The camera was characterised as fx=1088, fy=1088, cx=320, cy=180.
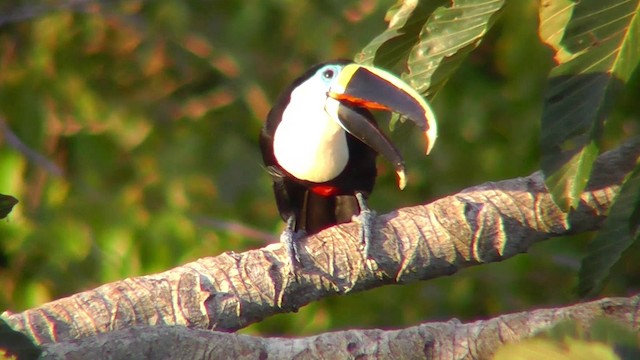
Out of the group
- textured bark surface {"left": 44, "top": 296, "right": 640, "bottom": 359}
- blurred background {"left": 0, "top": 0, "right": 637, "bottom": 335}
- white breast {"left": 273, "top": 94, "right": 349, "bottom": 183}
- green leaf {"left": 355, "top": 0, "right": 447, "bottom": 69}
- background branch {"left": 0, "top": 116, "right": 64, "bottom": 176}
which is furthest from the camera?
background branch {"left": 0, "top": 116, "right": 64, "bottom": 176}

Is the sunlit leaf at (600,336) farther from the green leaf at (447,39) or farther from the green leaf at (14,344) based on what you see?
the green leaf at (447,39)

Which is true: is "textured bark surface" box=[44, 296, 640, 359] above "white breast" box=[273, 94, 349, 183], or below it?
below

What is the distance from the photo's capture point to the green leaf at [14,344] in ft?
3.96

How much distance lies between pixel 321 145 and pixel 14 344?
1.74 meters

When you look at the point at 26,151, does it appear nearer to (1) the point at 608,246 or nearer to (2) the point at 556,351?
(1) the point at 608,246

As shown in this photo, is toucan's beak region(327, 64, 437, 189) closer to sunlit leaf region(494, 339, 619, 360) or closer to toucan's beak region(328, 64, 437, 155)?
toucan's beak region(328, 64, 437, 155)

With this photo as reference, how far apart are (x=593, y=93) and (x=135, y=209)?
218 centimetres

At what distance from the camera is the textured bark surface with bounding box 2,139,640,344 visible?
2.02 m

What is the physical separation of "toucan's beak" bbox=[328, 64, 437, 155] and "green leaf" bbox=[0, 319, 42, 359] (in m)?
1.04

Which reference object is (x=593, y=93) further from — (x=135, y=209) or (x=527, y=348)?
(x=135, y=209)

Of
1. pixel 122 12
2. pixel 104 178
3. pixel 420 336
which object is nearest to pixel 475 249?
pixel 420 336

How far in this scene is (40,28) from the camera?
4039 millimetres

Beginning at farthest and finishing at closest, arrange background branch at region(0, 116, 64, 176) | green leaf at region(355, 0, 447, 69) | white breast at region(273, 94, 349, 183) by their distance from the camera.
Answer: background branch at region(0, 116, 64, 176) < white breast at region(273, 94, 349, 183) < green leaf at region(355, 0, 447, 69)

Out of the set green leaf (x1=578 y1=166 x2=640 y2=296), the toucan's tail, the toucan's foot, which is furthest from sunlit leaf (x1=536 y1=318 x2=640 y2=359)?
the toucan's tail
